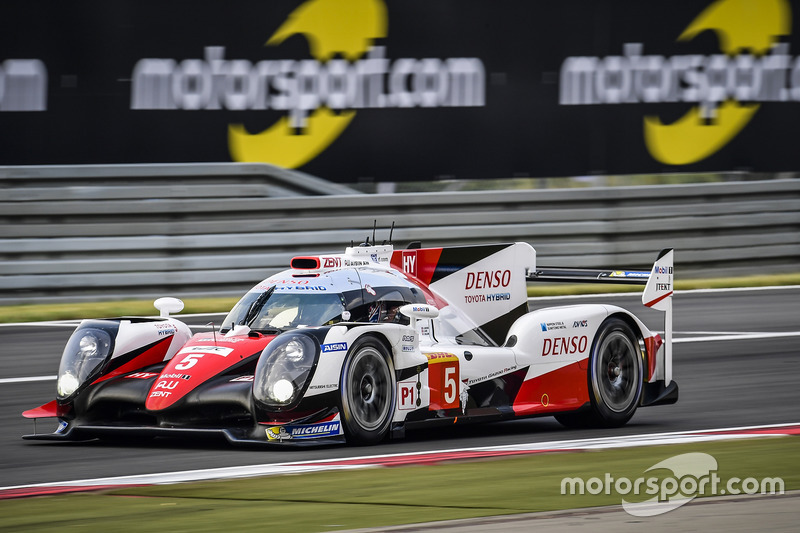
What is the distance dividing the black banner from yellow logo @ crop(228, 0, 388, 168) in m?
0.02

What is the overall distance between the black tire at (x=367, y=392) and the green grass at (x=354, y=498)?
2.48 feet

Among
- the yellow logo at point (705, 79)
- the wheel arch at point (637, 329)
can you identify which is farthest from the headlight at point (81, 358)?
the yellow logo at point (705, 79)

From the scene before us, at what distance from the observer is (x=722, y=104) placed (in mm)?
17891

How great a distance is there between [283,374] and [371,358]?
656 millimetres

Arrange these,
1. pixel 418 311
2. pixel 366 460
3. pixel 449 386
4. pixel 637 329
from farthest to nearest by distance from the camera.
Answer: pixel 637 329 → pixel 449 386 → pixel 418 311 → pixel 366 460

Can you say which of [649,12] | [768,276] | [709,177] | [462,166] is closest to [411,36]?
[462,166]

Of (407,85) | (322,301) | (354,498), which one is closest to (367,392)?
(322,301)

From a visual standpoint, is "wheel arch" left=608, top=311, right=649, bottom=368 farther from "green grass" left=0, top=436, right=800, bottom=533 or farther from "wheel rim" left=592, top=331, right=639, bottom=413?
"green grass" left=0, top=436, right=800, bottom=533

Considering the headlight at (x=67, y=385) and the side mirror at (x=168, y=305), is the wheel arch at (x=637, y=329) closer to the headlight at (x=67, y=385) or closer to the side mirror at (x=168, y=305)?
the side mirror at (x=168, y=305)

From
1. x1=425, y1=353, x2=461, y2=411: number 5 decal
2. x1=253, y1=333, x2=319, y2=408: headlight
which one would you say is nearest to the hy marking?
x1=425, y1=353, x2=461, y2=411: number 5 decal

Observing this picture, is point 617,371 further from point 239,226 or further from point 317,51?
point 317,51

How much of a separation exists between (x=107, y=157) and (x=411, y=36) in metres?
3.92

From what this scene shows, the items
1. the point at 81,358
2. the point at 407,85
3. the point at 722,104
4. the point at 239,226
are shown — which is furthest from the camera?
the point at 722,104

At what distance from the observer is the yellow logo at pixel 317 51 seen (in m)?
15.7
